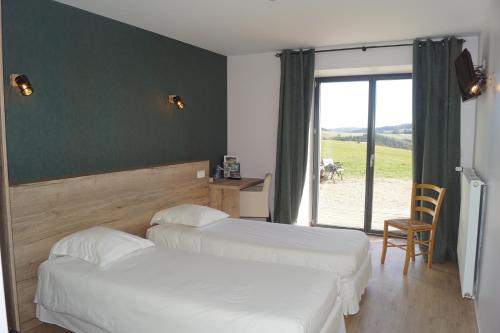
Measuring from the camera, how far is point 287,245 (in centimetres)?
311

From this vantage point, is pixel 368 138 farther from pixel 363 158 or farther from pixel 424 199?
pixel 424 199

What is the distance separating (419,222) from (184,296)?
289cm

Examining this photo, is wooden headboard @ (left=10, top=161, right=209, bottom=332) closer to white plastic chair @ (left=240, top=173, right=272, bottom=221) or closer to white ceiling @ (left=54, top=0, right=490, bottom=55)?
white plastic chair @ (left=240, top=173, right=272, bottom=221)

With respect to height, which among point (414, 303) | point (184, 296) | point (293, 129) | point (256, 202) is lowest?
point (414, 303)

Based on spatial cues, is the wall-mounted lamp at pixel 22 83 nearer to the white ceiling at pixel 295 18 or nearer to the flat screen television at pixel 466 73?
the white ceiling at pixel 295 18

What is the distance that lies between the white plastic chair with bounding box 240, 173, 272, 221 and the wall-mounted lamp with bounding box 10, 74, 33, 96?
9.00ft

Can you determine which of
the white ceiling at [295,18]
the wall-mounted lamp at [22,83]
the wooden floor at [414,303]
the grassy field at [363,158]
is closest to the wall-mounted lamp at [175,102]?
the white ceiling at [295,18]

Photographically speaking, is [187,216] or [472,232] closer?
[472,232]

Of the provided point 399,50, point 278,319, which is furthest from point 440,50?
point 278,319

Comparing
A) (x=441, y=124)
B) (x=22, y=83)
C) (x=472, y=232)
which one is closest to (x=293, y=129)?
(x=441, y=124)

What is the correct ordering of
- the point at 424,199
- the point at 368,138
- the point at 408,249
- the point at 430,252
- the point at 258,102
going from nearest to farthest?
the point at 408,249, the point at 430,252, the point at 424,199, the point at 368,138, the point at 258,102

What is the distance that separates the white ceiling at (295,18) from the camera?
3156 mm

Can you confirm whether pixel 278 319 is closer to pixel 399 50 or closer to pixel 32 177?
pixel 32 177

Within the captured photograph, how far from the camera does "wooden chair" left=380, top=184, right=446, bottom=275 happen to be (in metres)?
3.85
